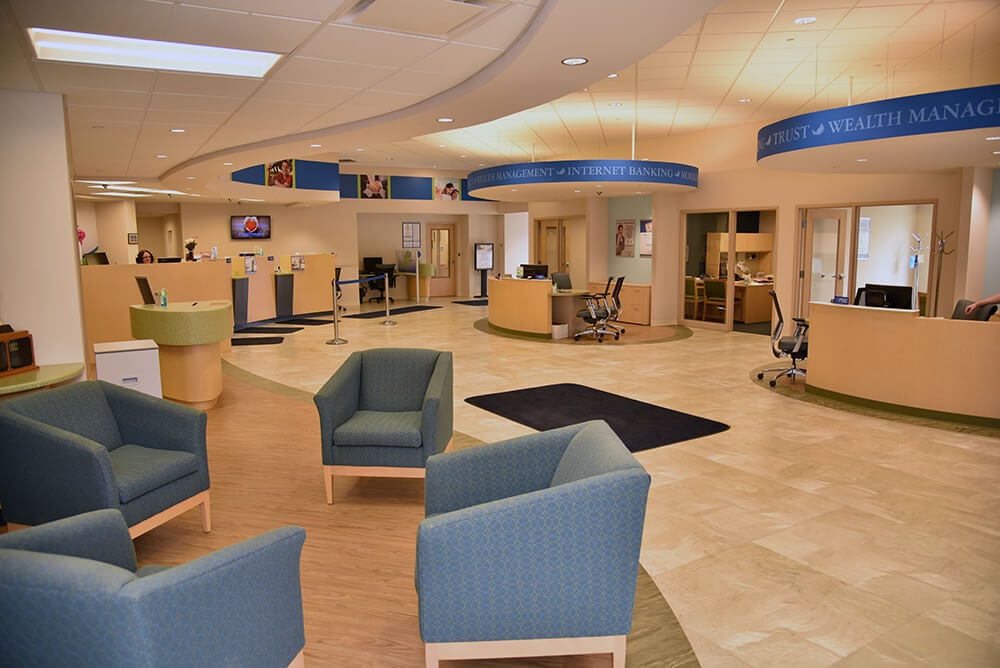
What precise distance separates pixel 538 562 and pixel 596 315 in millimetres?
9396

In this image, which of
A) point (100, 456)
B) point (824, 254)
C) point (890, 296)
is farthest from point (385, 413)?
point (824, 254)

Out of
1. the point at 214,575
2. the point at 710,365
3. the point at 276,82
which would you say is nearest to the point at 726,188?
the point at 710,365

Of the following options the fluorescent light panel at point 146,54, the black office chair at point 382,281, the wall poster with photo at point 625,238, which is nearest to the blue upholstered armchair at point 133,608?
the fluorescent light panel at point 146,54

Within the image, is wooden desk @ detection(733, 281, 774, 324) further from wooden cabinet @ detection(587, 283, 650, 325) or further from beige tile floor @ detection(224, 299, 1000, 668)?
beige tile floor @ detection(224, 299, 1000, 668)

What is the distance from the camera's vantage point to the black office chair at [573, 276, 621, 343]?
464 inches

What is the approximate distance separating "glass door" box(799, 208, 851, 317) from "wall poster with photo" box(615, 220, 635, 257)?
413cm

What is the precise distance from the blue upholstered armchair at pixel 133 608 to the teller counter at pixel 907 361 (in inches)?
267

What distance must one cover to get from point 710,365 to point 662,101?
401 centimetres

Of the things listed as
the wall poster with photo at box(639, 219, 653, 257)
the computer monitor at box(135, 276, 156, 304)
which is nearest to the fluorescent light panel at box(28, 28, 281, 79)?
the computer monitor at box(135, 276, 156, 304)

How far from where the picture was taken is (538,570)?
2.58 meters

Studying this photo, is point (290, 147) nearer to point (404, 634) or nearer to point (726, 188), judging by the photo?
point (404, 634)

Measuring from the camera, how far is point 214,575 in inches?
85.0

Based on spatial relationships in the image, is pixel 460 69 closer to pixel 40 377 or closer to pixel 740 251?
pixel 40 377

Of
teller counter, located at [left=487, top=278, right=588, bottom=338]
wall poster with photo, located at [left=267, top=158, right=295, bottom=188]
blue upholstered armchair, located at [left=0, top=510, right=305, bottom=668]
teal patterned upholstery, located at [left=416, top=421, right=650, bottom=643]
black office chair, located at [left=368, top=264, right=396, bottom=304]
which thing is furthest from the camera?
black office chair, located at [left=368, top=264, right=396, bottom=304]
